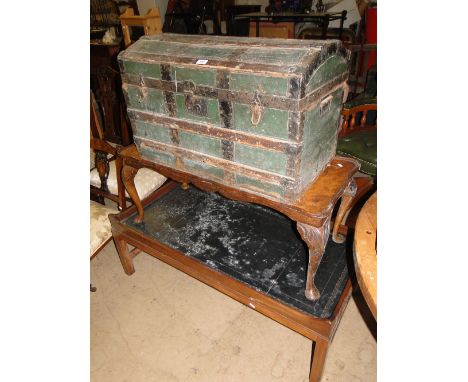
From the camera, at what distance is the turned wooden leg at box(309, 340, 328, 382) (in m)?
1.52

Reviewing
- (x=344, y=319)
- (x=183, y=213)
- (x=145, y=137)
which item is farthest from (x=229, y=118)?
(x=344, y=319)

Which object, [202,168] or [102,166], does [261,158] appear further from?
[102,166]

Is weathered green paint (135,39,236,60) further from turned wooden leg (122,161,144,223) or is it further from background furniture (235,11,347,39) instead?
background furniture (235,11,347,39)

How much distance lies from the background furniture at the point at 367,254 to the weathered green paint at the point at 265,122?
0.52m

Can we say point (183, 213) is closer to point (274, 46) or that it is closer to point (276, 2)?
point (274, 46)

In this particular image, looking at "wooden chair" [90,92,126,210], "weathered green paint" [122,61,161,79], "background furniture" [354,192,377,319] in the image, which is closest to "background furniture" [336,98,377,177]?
"background furniture" [354,192,377,319]

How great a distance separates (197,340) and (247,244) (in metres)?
0.74

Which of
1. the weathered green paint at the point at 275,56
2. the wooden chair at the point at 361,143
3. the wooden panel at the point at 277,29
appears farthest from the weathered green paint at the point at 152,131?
the wooden panel at the point at 277,29

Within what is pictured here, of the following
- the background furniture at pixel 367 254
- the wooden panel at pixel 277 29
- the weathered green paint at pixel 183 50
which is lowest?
the background furniture at pixel 367 254

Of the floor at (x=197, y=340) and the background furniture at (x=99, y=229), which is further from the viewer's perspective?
the background furniture at (x=99, y=229)

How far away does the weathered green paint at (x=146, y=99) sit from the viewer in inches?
65.5

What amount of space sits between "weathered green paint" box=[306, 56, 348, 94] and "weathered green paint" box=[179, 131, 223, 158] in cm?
52

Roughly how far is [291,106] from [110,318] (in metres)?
1.98

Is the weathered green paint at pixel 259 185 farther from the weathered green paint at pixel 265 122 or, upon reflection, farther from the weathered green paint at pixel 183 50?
the weathered green paint at pixel 183 50
